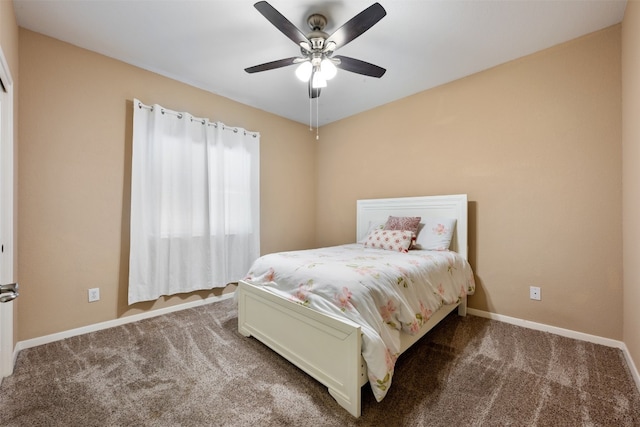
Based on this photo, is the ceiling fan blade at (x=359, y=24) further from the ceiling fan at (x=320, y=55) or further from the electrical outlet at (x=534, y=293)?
the electrical outlet at (x=534, y=293)

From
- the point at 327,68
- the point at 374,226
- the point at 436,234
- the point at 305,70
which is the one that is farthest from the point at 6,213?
the point at 436,234

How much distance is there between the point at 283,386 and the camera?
5.32 feet

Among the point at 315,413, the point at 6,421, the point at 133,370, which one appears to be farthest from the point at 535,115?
the point at 6,421

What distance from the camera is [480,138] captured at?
2.77 meters

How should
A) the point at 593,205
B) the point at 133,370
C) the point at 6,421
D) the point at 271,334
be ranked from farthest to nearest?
the point at 593,205, the point at 271,334, the point at 133,370, the point at 6,421

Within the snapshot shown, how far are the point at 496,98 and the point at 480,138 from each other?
0.40 m

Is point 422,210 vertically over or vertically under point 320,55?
under

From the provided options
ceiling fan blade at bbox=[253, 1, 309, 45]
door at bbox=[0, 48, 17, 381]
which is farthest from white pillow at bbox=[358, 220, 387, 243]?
door at bbox=[0, 48, 17, 381]

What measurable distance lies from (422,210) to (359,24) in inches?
81.2

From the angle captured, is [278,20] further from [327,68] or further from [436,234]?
[436,234]

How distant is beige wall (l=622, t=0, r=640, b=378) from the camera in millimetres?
1702

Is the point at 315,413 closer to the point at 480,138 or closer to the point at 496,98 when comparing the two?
the point at 480,138

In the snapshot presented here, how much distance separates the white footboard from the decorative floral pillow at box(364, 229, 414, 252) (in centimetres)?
135

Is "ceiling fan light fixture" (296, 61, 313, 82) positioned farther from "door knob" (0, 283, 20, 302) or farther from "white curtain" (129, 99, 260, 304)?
"door knob" (0, 283, 20, 302)
